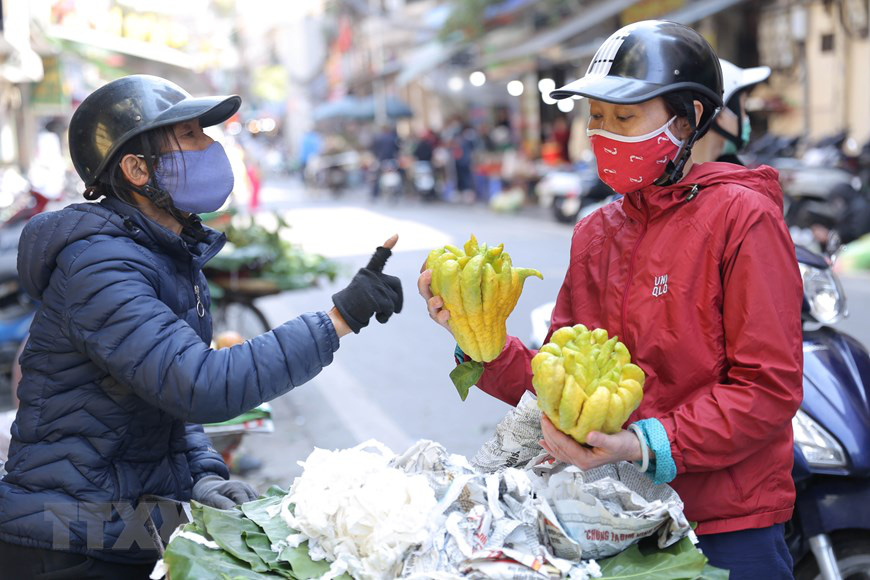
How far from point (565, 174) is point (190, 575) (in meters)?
15.8

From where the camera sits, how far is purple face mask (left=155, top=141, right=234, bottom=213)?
7.48 ft

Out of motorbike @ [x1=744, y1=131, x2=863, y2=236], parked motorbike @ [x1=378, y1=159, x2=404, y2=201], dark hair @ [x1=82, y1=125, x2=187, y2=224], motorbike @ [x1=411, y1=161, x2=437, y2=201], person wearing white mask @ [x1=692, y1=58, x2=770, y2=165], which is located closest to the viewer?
dark hair @ [x1=82, y1=125, x2=187, y2=224]

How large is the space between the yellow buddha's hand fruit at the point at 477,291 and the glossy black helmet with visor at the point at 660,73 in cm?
41

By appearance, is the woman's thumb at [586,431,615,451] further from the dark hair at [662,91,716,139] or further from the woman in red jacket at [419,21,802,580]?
the dark hair at [662,91,716,139]

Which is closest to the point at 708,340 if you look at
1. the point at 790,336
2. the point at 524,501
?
the point at 790,336

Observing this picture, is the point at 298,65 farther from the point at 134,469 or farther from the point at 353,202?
the point at 134,469

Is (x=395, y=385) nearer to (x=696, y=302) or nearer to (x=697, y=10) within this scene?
(x=696, y=302)

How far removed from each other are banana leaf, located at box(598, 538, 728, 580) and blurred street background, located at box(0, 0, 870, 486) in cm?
167

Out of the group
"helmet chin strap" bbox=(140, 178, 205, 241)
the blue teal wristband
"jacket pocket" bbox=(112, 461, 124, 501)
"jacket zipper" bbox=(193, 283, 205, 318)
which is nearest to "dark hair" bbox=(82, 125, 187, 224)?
"helmet chin strap" bbox=(140, 178, 205, 241)

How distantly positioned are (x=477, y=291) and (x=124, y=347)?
30.0 inches

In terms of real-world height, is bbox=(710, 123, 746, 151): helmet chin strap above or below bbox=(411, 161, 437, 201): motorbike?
above

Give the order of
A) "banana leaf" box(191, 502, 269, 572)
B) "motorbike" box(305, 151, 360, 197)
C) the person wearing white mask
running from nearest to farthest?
"banana leaf" box(191, 502, 269, 572) < the person wearing white mask < "motorbike" box(305, 151, 360, 197)

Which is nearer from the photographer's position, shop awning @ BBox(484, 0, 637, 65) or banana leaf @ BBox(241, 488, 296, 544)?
banana leaf @ BBox(241, 488, 296, 544)

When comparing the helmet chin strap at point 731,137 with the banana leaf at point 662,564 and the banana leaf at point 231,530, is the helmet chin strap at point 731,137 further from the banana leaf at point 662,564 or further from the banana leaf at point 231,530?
the banana leaf at point 231,530
